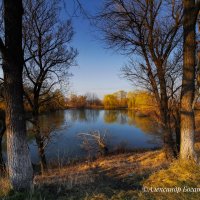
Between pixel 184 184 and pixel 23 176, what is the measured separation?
123 inches

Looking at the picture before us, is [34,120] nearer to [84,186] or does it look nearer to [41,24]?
[41,24]

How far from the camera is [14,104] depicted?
179 inches

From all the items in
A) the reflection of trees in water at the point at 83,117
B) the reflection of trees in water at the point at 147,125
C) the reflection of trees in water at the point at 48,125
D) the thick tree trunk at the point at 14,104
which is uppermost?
the thick tree trunk at the point at 14,104

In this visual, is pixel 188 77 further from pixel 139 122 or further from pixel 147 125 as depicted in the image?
pixel 139 122

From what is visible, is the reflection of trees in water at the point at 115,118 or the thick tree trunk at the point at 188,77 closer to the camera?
the thick tree trunk at the point at 188,77

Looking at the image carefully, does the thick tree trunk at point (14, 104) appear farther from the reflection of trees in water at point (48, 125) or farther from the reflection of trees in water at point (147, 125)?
the reflection of trees in water at point (147, 125)

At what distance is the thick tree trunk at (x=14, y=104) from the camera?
449cm

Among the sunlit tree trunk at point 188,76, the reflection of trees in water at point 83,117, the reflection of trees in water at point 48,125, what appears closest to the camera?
the sunlit tree trunk at point 188,76

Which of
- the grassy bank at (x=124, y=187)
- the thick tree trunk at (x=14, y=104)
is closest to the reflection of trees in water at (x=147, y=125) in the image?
the grassy bank at (x=124, y=187)

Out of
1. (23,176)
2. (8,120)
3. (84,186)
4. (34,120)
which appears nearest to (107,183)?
(84,186)

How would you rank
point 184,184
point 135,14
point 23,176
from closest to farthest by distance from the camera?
point 184,184 < point 23,176 < point 135,14

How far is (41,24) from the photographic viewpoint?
38.9 ft

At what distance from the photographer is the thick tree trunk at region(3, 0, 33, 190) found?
4.49 m

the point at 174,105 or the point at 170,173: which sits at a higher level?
the point at 174,105
